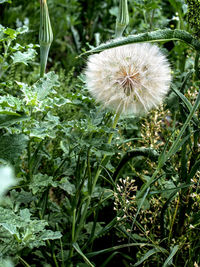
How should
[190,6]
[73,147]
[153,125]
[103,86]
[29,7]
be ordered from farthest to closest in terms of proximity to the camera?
[29,7] → [153,125] → [73,147] → [103,86] → [190,6]

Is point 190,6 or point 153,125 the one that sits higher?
point 190,6

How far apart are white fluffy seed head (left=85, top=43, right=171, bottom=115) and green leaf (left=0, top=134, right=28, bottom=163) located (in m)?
0.23

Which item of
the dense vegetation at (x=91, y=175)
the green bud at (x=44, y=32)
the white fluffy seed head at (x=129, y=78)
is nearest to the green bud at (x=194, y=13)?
the dense vegetation at (x=91, y=175)

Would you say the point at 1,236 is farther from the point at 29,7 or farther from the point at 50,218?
the point at 29,7

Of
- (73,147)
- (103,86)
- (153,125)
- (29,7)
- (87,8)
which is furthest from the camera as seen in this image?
(87,8)

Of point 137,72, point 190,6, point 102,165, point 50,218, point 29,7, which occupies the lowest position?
point 50,218

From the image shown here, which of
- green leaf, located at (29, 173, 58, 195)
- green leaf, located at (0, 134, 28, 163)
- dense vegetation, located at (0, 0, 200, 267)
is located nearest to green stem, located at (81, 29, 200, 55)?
dense vegetation, located at (0, 0, 200, 267)

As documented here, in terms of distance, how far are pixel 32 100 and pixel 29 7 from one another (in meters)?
1.99

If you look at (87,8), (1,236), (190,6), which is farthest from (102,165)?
(87,8)

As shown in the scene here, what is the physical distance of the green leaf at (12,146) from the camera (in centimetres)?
91

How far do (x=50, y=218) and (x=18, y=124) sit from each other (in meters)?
0.37

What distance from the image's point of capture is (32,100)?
918 millimetres

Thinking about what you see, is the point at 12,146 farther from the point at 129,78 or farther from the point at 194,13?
the point at 194,13

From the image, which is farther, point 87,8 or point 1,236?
point 87,8
